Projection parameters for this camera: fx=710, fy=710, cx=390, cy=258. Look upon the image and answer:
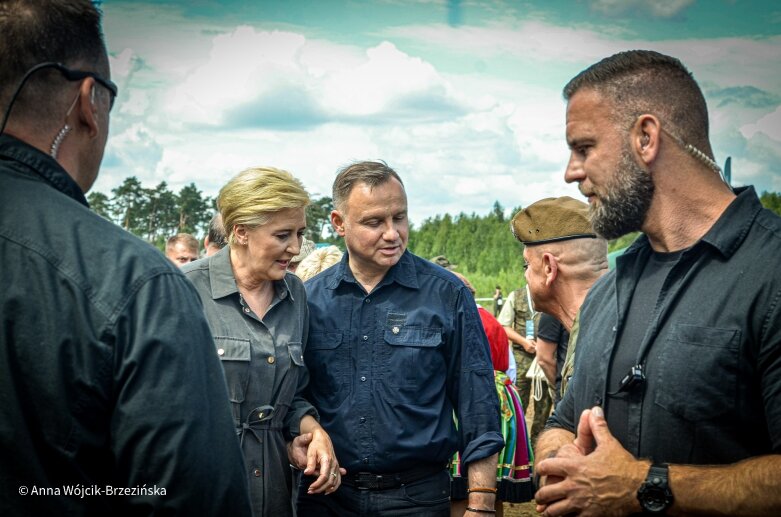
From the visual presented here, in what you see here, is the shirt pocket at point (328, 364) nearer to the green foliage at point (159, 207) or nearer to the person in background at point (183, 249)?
the person in background at point (183, 249)

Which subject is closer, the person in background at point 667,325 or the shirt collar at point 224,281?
the person in background at point 667,325

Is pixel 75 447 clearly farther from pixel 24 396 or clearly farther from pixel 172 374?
pixel 172 374

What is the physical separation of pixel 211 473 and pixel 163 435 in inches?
5.9

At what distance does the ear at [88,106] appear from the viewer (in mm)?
1755

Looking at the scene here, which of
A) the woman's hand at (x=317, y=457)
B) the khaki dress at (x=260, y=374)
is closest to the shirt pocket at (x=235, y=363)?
the khaki dress at (x=260, y=374)

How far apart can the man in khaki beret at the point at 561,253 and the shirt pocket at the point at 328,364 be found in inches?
45.9

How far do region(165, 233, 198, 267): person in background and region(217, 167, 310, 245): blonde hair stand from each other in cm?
482

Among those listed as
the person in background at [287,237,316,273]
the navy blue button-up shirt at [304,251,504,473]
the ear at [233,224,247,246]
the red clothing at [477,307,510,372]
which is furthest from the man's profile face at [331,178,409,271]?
the red clothing at [477,307,510,372]

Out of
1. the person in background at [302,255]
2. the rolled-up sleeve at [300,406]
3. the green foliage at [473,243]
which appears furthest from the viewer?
the green foliage at [473,243]

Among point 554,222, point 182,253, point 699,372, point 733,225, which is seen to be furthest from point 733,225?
point 182,253

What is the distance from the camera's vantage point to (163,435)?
62.4 inches

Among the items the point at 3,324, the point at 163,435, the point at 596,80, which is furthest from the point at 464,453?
the point at 3,324

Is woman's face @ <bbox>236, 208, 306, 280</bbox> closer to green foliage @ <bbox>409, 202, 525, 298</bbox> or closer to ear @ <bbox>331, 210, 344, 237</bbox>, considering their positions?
ear @ <bbox>331, 210, 344, 237</bbox>

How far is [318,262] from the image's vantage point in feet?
18.3
